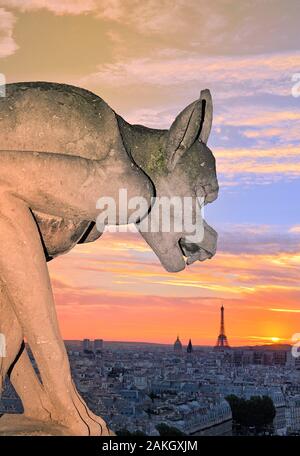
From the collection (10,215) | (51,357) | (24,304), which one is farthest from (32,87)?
(51,357)

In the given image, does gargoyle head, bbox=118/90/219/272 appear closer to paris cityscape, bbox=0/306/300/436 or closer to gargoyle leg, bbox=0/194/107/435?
gargoyle leg, bbox=0/194/107/435

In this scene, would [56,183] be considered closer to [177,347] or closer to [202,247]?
[202,247]

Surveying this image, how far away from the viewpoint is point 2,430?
159 inches

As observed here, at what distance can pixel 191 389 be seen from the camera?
5281 centimetres

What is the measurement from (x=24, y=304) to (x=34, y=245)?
12.0 inches

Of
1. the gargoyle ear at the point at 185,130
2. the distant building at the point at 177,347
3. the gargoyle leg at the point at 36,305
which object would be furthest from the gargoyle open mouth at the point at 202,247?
the distant building at the point at 177,347

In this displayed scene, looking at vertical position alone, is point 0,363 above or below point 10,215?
below

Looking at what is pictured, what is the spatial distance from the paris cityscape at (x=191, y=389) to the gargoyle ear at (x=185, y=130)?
20405 mm

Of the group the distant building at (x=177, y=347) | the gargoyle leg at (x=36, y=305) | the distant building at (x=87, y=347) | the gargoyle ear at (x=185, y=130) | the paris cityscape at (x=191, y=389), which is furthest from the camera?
the distant building at (x=177, y=347)

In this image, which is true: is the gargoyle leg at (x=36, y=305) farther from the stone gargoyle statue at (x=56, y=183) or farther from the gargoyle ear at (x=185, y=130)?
the gargoyle ear at (x=185, y=130)

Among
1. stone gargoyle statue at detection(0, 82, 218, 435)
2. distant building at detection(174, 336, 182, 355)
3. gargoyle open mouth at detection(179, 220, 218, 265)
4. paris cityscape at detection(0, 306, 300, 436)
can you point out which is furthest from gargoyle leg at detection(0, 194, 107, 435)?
distant building at detection(174, 336, 182, 355)

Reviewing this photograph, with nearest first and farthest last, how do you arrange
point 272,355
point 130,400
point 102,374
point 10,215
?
point 10,215
point 102,374
point 130,400
point 272,355

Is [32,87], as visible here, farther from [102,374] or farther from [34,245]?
[102,374]

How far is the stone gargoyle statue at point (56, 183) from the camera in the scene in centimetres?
375
